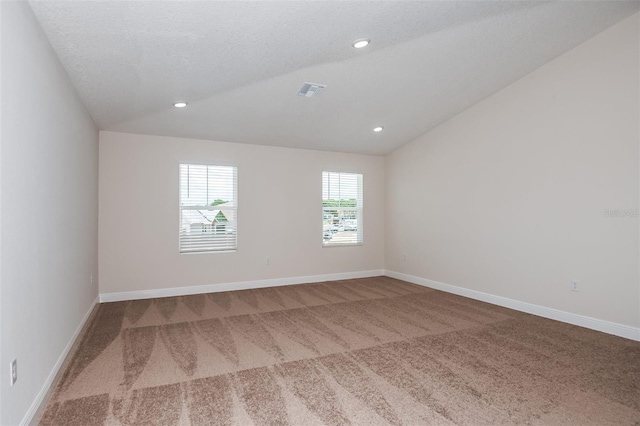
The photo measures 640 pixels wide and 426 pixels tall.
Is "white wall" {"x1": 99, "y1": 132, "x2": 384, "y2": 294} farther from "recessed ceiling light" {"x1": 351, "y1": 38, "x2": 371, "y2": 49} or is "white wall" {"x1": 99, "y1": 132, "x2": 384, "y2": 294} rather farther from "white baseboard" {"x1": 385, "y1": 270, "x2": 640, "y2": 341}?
"recessed ceiling light" {"x1": 351, "y1": 38, "x2": 371, "y2": 49}

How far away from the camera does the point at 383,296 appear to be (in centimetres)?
520

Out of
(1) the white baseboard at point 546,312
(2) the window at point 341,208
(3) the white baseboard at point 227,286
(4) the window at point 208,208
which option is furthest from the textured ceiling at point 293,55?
(1) the white baseboard at point 546,312

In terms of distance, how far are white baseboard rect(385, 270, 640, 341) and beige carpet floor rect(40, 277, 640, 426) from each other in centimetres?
15

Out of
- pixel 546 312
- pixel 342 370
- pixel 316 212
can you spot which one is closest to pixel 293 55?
pixel 342 370

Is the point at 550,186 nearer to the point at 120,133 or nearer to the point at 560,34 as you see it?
the point at 560,34

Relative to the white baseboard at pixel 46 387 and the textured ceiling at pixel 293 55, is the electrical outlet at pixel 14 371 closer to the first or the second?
the white baseboard at pixel 46 387

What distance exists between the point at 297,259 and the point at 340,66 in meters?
3.52

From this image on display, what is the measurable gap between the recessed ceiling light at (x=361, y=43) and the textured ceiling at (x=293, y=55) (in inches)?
2.3

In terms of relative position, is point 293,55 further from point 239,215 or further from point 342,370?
point 239,215

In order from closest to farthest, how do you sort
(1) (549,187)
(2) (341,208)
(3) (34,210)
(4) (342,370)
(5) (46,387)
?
1. (3) (34,210)
2. (5) (46,387)
3. (4) (342,370)
4. (1) (549,187)
5. (2) (341,208)

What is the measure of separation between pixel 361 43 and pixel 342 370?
277cm

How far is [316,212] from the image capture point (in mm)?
6301

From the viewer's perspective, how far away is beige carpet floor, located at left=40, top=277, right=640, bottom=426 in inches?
82.8

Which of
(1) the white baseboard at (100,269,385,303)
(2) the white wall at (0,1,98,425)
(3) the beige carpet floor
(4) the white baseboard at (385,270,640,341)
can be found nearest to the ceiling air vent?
(2) the white wall at (0,1,98,425)
